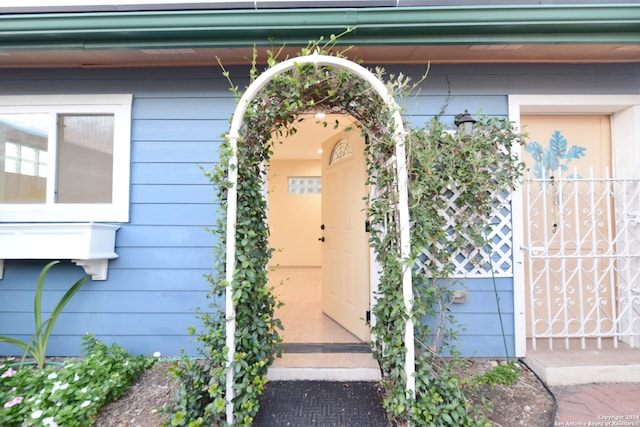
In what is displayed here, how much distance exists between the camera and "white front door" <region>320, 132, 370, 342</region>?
2.53m

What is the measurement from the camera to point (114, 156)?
2.37 m

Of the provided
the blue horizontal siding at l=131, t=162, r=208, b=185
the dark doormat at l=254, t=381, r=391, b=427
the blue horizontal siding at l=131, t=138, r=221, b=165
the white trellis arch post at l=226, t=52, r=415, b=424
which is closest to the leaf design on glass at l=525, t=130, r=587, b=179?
the white trellis arch post at l=226, t=52, r=415, b=424

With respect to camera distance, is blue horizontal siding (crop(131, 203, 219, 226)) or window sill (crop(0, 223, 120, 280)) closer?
window sill (crop(0, 223, 120, 280))

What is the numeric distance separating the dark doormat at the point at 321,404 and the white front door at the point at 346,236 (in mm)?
498

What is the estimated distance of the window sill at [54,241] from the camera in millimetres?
2104

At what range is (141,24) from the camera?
200 cm

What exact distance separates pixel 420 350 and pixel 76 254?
2572mm

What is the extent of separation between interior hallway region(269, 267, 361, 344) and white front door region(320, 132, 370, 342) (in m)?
0.11

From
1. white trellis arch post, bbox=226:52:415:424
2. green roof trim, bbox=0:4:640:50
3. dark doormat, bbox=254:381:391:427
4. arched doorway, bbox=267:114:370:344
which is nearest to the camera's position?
white trellis arch post, bbox=226:52:415:424

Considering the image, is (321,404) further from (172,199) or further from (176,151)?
(176,151)

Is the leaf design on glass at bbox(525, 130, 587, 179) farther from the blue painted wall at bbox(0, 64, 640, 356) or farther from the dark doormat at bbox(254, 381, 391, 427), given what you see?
the dark doormat at bbox(254, 381, 391, 427)

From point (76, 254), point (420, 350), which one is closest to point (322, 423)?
point (420, 350)

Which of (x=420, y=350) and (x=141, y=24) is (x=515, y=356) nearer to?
(x=420, y=350)

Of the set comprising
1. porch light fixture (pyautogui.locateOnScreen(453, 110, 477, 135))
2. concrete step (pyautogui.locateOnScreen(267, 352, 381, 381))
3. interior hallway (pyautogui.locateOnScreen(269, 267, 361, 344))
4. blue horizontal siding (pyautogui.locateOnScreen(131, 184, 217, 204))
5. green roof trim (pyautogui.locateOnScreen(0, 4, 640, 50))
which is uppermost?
green roof trim (pyautogui.locateOnScreen(0, 4, 640, 50))
